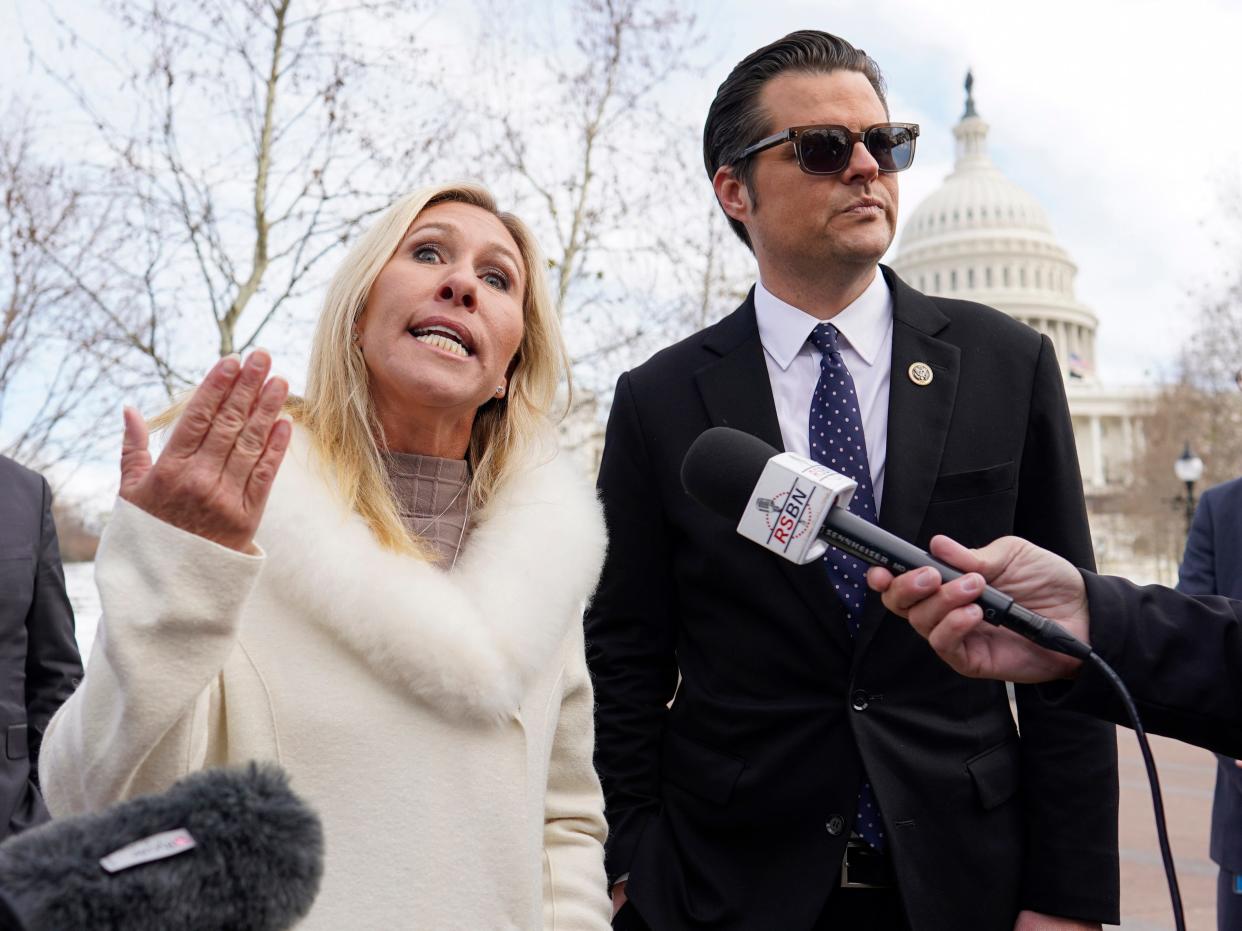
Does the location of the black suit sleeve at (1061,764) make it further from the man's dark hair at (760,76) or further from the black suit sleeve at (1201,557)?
the black suit sleeve at (1201,557)

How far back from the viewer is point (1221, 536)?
Answer: 14.5 ft

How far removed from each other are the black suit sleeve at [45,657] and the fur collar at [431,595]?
6.85ft

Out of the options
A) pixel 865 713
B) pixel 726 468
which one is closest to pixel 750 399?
pixel 726 468

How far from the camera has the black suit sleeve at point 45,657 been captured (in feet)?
12.8

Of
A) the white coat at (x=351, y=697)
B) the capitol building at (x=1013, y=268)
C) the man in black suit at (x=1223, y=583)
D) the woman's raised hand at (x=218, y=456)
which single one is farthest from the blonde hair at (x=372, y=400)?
the capitol building at (x=1013, y=268)

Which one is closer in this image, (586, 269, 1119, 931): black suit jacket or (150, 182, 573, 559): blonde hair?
(150, 182, 573, 559): blonde hair

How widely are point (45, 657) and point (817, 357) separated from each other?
2.77 metres

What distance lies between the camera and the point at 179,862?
1.14 m

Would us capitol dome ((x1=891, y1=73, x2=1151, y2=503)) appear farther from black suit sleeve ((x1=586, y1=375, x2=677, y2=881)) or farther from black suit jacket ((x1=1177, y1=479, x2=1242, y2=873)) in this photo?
black suit sleeve ((x1=586, y1=375, x2=677, y2=881))

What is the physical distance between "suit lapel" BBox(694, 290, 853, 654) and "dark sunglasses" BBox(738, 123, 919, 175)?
397 mm

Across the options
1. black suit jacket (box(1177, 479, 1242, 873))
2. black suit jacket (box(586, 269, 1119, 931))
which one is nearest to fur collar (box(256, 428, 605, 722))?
black suit jacket (box(586, 269, 1119, 931))

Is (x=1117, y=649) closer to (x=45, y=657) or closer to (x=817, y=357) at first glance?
(x=817, y=357)

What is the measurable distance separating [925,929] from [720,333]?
150cm

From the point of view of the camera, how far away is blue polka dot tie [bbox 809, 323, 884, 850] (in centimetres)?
255
